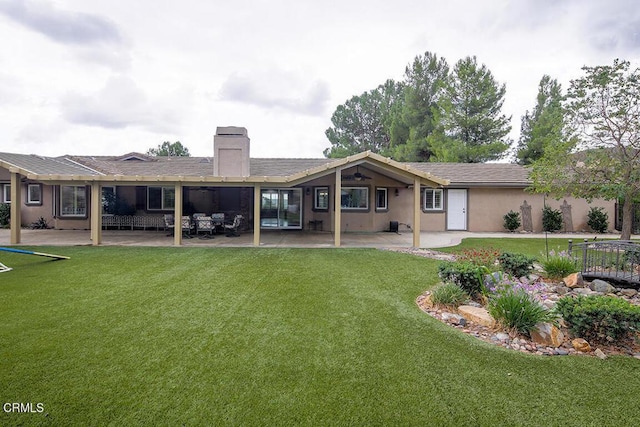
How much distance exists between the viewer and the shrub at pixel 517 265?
620cm

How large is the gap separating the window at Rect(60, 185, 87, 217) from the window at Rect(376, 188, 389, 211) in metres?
13.2

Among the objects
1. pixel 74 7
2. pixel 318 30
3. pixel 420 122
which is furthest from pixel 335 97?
pixel 74 7

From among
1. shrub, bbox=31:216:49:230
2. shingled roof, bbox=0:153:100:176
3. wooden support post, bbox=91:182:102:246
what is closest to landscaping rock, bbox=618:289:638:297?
wooden support post, bbox=91:182:102:246

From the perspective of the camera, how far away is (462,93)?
2409cm

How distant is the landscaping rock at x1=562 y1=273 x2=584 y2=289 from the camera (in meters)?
5.75

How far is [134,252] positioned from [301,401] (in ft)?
27.5

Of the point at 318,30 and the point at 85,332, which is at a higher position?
the point at 318,30

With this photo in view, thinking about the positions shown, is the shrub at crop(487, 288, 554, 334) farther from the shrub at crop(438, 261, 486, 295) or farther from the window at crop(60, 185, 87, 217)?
the window at crop(60, 185, 87, 217)

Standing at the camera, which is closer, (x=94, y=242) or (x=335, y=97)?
(x=94, y=242)

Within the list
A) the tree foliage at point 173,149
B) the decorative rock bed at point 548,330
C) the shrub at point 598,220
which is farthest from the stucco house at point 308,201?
the tree foliage at point 173,149

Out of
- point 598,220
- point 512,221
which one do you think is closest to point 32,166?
point 512,221

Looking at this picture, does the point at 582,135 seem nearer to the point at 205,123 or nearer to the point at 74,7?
the point at 74,7

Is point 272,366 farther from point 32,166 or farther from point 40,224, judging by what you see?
point 40,224

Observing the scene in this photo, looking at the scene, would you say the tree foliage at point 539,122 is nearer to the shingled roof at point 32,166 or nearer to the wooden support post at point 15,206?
the shingled roof at point 32,166
